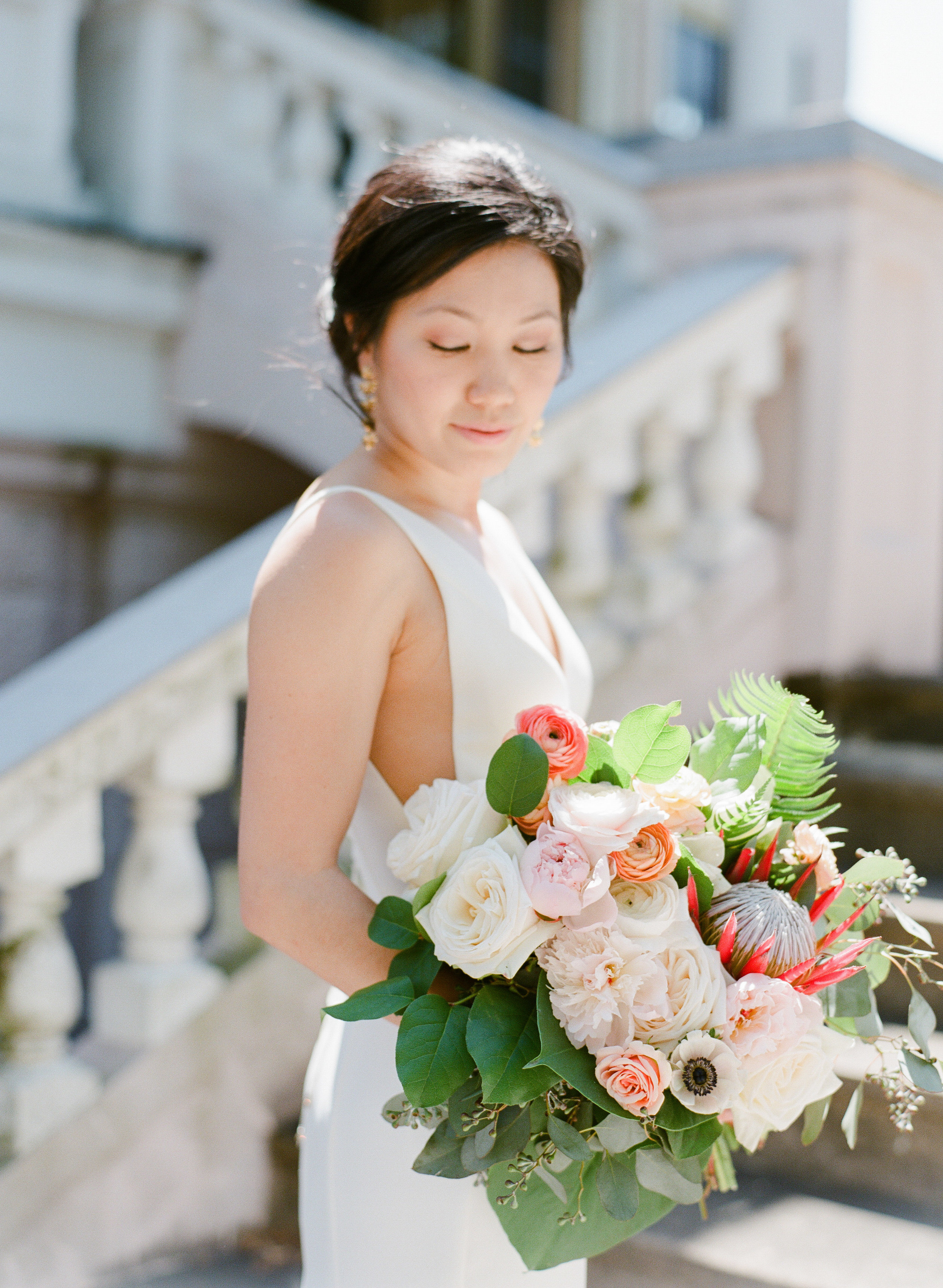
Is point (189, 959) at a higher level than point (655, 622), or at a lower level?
lower

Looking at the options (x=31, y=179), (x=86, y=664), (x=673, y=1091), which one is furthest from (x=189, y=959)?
(x=31, y=179)

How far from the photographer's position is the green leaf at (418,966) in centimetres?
120

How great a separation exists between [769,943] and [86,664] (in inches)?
60.9

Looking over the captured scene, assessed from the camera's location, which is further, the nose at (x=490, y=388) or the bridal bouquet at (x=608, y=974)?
the nose at (x=490, y=388)

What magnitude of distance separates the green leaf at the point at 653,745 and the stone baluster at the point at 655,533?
1.88 metres

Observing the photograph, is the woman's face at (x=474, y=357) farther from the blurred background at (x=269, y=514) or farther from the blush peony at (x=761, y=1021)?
the blush peony at (x=761, y=1021)

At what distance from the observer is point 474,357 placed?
146 centimetres

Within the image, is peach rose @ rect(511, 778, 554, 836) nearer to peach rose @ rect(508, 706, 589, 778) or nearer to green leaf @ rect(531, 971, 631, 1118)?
peach rose @ rect(508, 706, 589, 778)

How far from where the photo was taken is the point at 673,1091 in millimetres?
1139

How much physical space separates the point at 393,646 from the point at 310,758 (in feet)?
0.57

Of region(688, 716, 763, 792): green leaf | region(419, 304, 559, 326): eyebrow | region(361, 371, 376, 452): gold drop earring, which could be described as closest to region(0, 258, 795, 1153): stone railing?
region(361, 371, 376, 452): gold drop earring

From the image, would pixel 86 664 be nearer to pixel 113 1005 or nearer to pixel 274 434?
pixel 113 1005

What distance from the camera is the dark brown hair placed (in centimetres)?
143

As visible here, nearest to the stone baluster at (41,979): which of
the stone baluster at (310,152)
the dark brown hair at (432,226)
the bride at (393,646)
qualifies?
the bride at (393,646)
